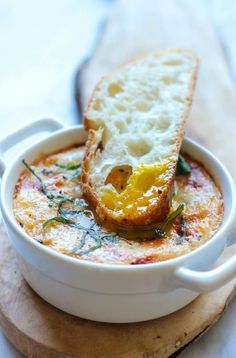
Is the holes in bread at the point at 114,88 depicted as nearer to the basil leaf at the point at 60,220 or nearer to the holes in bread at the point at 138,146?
A: the holes in bread at the point at 138,146

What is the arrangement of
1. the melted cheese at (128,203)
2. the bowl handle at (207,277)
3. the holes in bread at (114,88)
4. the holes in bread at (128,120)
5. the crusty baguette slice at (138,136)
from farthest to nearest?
the holes in bread at (114,88), the holes in bread at (128,120), the crusty baguette slice at (138,136), the melted cheese at (128,203), the bowl handle at (207,277)

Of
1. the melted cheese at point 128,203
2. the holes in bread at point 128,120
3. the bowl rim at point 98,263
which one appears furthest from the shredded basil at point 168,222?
the holes in bread at point 128,120

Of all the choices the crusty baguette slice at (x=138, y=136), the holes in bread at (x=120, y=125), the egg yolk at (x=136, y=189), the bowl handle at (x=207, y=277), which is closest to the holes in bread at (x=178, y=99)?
the crusty baguette slice at (x=138, y=136)

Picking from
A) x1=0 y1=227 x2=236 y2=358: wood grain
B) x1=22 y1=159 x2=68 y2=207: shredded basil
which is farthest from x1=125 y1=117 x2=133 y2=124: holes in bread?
x1=0 y1=227 x2=236 y2=358: wood grain

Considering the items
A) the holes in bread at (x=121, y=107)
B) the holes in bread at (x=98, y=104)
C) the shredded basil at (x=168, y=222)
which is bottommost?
the shredded basil at (x=168, y=222)

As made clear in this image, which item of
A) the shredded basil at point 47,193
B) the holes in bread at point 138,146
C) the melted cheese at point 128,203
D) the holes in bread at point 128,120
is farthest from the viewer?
the holes in bread at point 128,120

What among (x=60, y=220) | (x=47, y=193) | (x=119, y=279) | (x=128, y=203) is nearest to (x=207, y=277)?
(x=119, y=279)

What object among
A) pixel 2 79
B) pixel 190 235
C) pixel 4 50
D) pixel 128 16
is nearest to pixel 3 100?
pixel 2 79

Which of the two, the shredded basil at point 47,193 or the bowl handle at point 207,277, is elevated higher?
the shredded basil at point 47,193

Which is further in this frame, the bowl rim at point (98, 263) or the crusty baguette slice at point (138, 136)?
the crusty baguette slice at point (138, 136)
